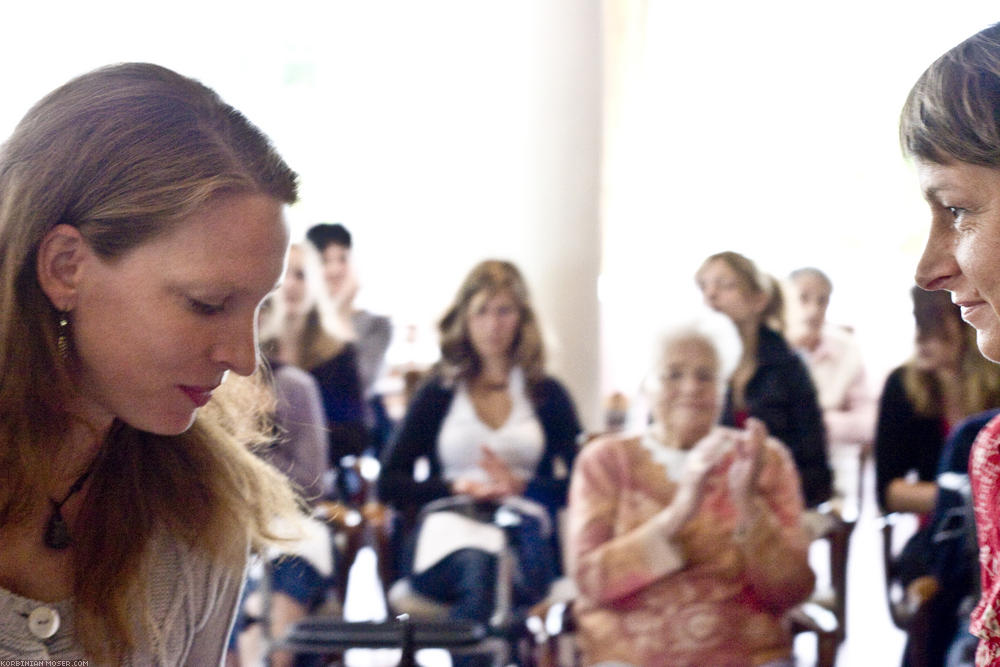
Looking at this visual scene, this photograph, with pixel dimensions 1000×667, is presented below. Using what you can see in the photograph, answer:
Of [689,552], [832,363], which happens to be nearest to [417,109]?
[832,363]

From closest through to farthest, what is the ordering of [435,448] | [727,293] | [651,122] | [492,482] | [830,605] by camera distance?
1. [830,605]
2. [492,482]
3. [435,448]
4. [727,293]
5. [651,122]

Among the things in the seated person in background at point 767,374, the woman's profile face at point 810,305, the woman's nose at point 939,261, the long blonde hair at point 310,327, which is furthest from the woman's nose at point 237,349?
the woman's profile face at point 810,305

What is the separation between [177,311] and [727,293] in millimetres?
2687

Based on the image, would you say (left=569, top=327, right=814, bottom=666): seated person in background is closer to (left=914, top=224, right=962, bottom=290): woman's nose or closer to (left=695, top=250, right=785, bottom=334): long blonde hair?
(left=695, top=250, right=785, bottom=334): long blonde hair

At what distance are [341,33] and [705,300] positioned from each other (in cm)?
310

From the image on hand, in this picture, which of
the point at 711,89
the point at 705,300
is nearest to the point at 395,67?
the point at 711,89

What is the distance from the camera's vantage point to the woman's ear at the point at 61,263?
3.28ft

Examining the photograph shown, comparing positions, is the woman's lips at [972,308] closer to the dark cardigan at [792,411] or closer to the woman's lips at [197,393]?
the woman's lips at [197,393]

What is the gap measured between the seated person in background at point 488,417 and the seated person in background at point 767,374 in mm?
537

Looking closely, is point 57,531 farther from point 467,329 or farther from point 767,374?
point 767,374

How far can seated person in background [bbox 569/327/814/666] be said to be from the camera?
8.28 feet

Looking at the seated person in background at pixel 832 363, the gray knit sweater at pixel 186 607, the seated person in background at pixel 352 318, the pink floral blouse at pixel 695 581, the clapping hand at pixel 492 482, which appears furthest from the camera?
the seated person in background at pixel 352 318

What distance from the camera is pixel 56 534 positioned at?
1097mm

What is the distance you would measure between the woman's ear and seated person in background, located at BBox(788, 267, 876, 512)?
3.12 m
